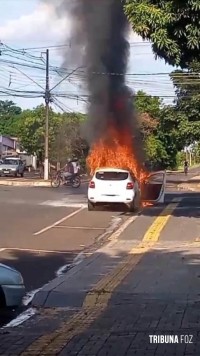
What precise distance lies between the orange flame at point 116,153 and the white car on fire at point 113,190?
351 centimetres

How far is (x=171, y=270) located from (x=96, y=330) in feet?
14.1

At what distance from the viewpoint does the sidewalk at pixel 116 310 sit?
6812 mm

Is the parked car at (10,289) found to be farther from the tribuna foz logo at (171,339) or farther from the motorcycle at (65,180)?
the motorcycle at (65,180)

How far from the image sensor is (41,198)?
3180 centimetres

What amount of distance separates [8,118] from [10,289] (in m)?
142

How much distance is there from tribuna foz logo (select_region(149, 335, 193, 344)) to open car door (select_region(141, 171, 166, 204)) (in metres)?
22.0

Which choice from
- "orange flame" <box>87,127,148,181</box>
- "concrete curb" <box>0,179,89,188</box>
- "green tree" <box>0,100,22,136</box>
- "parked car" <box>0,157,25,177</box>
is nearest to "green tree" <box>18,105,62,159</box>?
"parked car" <box>0,157,25,177</box>

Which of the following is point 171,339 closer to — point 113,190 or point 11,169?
point 113,190

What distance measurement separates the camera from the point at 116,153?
30.5 metres

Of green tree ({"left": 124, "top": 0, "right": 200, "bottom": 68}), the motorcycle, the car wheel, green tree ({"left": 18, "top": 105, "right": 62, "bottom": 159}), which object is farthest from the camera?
green tree ({"left": 18, "top": 105, "right": 62, "bottom": 159})

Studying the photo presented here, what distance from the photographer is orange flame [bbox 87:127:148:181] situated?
30188mm

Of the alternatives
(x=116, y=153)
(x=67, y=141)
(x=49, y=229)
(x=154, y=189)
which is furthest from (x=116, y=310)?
(x=67, y=141)

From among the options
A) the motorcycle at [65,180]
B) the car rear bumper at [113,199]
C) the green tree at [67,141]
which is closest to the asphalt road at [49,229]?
the car rear bumper at [113,199]

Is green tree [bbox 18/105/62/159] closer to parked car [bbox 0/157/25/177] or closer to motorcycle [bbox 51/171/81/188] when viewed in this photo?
parked car [bbox 0/157/25/177]
